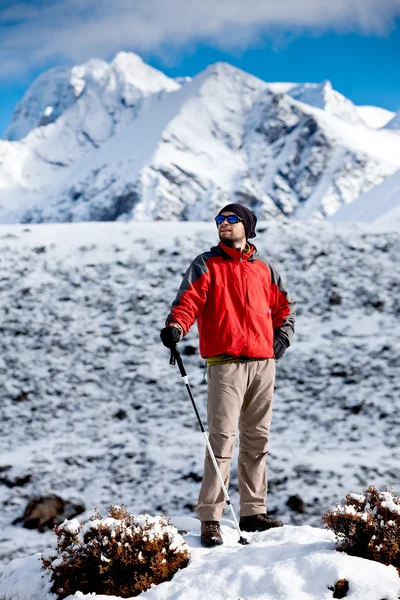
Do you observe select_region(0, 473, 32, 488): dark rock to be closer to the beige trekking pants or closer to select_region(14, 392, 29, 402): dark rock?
select_region(14, 392, 29, 402): dark rock

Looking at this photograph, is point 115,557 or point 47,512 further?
point 47,512

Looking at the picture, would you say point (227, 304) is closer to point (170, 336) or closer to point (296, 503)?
point (170, 336)

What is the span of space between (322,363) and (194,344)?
7.95 ft

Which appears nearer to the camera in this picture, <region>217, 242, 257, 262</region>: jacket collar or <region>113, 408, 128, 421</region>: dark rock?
<region>217, 242, 257, 262</region>: jacket collar

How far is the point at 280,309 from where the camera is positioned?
551 cm

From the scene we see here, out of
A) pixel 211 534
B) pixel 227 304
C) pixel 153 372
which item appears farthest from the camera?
pixel 153 372

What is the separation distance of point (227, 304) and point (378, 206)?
18.4 m

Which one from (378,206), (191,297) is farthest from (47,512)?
(378,206)

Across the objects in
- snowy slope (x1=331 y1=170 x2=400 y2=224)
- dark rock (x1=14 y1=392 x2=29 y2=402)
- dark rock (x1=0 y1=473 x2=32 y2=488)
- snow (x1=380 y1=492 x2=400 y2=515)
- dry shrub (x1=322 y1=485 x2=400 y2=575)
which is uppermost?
snowy slope (x1=331 y1=170 x2=400 y2=224)

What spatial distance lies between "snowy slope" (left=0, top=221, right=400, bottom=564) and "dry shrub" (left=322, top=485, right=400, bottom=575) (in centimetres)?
268

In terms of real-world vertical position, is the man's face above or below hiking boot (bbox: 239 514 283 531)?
above

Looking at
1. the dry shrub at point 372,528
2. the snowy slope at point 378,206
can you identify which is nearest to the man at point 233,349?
the dry shrub at point 372,528

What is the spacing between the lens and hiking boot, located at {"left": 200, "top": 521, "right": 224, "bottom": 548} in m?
4.55

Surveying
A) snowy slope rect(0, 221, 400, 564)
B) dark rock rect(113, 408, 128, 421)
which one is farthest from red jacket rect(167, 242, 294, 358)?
dark rock rect(113, 408, 128, 421)
